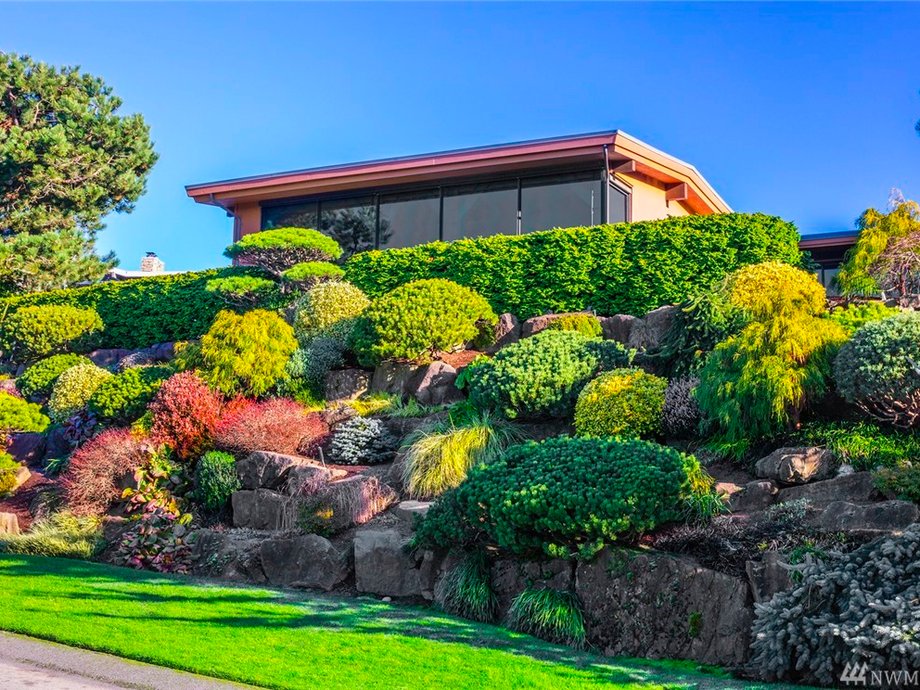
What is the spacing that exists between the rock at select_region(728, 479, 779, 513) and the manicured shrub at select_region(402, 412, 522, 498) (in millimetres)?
3471

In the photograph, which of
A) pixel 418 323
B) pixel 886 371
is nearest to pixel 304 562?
pixel 418 323

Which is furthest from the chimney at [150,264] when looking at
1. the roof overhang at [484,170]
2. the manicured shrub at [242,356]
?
the manicured shrub at [242,356]

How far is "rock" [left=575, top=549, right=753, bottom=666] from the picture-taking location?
30.5ft

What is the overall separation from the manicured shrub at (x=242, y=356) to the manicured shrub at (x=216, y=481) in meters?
2.43

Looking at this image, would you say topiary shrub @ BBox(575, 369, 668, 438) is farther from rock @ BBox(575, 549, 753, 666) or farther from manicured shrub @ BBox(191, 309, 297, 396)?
manicured shrub @ BBox(191, 309, 297, 396)

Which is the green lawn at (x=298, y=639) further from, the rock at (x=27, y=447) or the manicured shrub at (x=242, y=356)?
the rock at (x=27, y=447)

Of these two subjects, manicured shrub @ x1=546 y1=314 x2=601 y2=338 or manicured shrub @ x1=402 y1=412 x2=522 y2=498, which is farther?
manicured shrub @ x1=546 y1=314 x2=601 y2=338

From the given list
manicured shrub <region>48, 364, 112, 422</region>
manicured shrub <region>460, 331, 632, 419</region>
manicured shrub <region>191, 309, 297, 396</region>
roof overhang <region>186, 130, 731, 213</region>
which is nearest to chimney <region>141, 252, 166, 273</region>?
roof overhang <region>186, 130, 731, 213</region>

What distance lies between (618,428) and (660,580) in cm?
381

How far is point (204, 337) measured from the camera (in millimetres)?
18594

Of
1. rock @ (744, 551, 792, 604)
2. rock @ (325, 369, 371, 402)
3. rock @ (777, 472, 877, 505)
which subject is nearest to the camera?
rock @ (744, 551, 792, 604)

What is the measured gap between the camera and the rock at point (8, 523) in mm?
15594

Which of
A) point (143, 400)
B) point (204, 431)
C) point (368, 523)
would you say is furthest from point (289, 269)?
point (368, 523)

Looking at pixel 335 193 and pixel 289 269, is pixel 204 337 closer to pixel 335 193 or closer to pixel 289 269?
pixel 289 269
